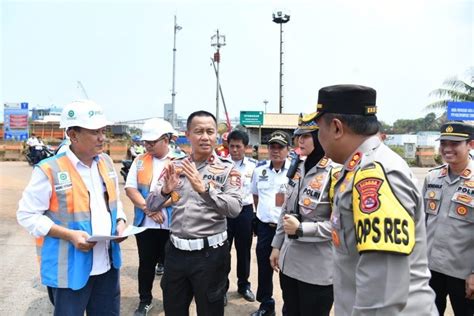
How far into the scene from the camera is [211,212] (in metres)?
2.71

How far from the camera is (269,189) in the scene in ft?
13.6

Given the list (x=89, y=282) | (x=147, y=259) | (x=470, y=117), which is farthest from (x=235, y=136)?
(x=470, y=117)

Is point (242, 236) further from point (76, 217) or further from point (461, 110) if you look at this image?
point (461, 110)

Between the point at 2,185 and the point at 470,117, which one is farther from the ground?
the point at 470,117

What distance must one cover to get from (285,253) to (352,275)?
4.34ft

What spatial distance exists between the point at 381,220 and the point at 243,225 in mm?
3388

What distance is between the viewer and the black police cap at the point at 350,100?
4.94ft

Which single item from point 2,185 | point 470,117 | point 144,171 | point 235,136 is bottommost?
point 2,185

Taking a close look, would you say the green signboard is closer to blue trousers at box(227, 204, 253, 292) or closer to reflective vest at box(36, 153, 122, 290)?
blue trousers at box(227, 204, 253, 292)

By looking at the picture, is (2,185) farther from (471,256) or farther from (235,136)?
(471,256)

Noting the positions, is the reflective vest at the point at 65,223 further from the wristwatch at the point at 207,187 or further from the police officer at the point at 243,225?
the police officer at the point at 243,225

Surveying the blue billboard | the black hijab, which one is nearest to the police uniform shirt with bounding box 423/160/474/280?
the black hijab

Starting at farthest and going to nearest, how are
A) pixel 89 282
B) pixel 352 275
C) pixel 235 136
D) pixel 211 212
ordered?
pixel 235 136, pixel 211 212, pixel 89 282, pixel 352 275

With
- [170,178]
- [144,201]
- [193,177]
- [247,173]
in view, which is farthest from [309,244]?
[247,173]
